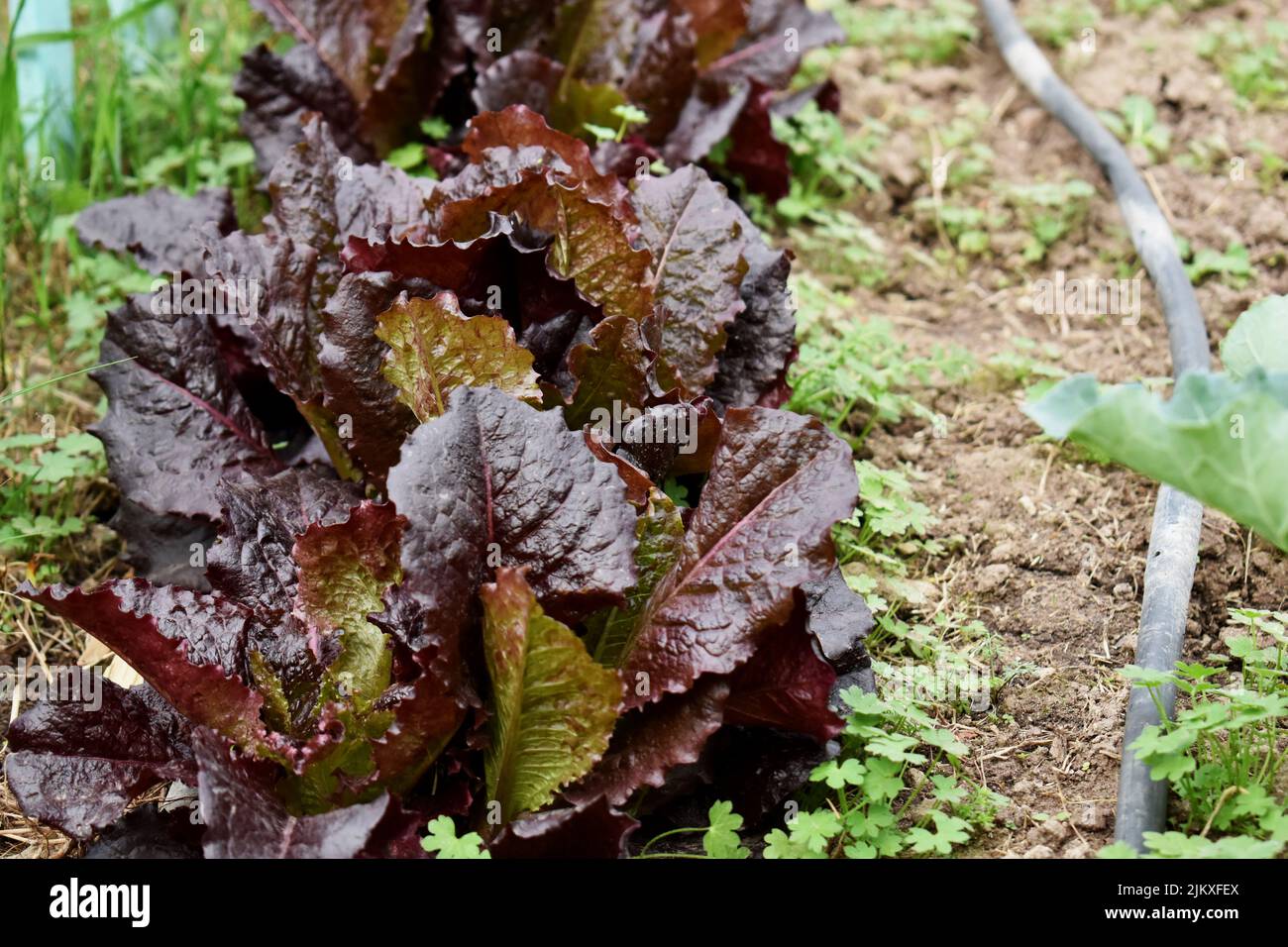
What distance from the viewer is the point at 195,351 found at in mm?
2551

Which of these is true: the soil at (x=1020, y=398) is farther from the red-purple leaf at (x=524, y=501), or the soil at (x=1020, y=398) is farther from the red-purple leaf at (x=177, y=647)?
the red-purple leaf at (x=524, y=501)

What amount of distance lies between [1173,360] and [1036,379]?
347mm

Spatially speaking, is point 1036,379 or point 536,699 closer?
point 536,699

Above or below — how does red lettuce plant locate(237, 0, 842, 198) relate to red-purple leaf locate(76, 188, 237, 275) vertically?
above

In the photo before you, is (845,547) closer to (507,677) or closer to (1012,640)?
(1012,640)

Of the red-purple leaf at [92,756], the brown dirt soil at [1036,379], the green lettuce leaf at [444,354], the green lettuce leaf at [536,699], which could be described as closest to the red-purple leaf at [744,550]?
the green lettuce leaf at [536,699]

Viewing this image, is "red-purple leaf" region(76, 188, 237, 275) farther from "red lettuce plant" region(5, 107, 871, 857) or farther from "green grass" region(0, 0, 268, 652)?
"red lettuce plant" region(5, 107, 871, 857)

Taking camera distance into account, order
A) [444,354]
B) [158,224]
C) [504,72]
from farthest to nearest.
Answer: [504,72]
[158,224]
[444,354]

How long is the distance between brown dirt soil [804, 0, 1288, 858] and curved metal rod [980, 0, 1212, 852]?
114mm

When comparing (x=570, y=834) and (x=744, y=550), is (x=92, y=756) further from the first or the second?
(x=744, y=550)

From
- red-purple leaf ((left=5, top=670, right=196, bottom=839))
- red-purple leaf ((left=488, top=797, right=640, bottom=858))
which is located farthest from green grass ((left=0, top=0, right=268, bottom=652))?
red-purple leaf ((left=488, top=797, right=640, bottom=858))

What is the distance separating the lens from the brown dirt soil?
2.26 metres

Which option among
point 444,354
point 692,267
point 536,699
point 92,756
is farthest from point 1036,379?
point 92,756

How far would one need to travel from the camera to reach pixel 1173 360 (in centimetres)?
303
